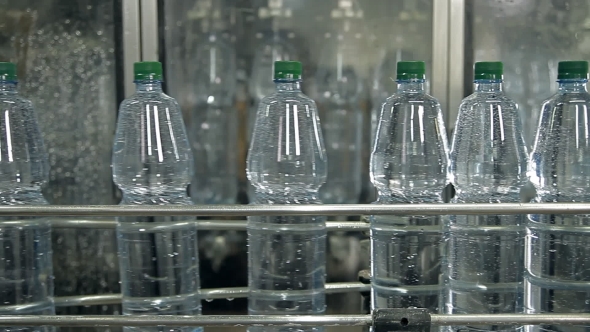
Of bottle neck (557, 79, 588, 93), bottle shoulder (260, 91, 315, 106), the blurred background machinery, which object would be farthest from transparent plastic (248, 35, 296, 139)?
bottle neck (557, 79, 588, 93)

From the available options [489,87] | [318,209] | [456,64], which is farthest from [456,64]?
[318,209]

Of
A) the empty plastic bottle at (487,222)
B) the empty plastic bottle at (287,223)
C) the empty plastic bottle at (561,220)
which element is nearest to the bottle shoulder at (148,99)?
the empty plastic bottle at (287,223)

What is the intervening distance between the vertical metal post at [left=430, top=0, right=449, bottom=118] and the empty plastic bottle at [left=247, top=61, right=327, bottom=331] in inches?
11.4

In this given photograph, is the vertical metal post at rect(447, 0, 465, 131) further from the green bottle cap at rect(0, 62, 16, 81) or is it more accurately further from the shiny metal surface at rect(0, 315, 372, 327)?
the green bottle cap at rect(0, 62, 16, 81)

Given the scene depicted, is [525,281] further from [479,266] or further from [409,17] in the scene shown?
[409,17]

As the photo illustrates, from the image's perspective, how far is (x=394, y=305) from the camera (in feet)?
3.06

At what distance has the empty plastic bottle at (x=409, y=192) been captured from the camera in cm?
94

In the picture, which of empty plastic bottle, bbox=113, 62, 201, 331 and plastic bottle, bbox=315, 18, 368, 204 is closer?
empty plastic bottle, bbox=113, 62, 201, 331

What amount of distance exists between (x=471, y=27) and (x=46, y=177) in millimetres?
821

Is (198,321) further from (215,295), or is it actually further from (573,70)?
(573,70)

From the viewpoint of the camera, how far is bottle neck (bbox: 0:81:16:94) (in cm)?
93

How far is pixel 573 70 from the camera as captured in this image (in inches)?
34.1

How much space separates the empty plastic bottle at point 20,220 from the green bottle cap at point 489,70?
707 mm

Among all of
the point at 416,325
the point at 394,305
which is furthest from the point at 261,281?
the point at 416,325
